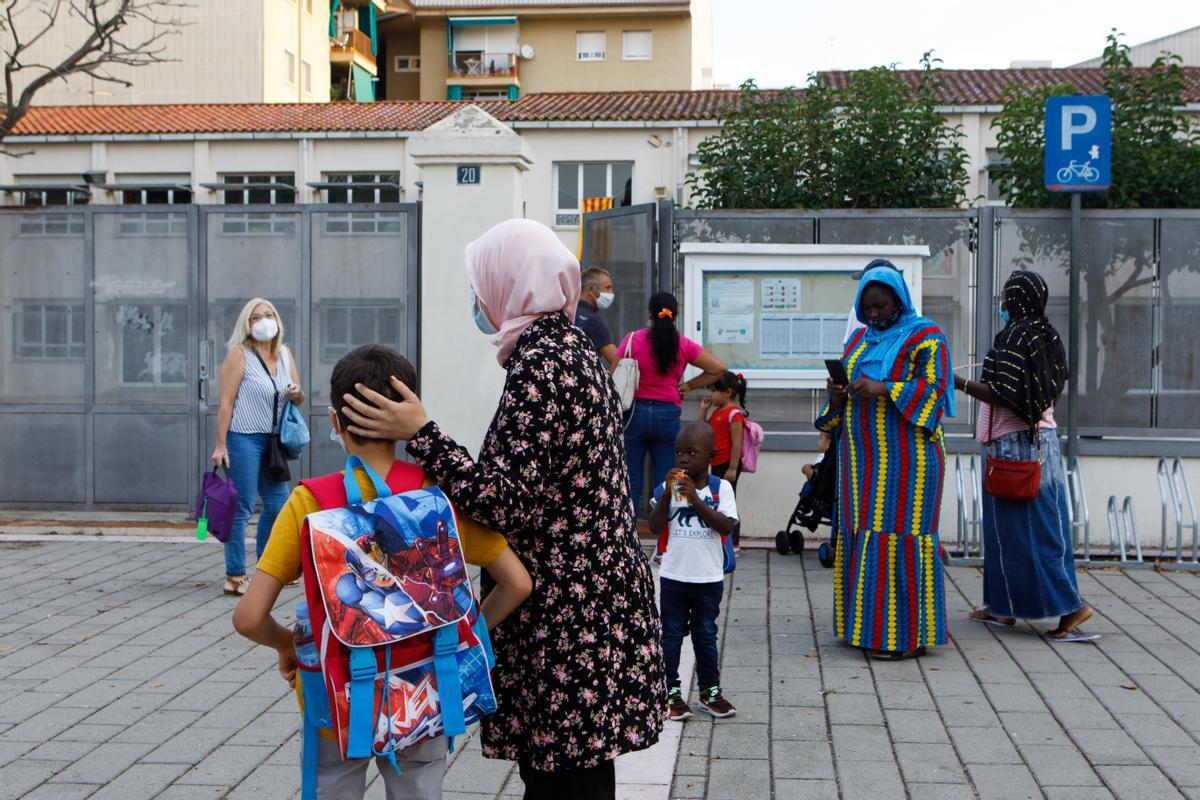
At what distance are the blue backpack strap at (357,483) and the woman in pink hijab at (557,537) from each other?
0.25ft

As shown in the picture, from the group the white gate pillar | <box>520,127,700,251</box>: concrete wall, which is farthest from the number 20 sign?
<box>520,127,700,251</box>: concrete wall

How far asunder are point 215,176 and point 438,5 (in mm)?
24332

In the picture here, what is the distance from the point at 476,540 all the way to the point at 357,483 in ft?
0.93

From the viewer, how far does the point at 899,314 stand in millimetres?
6574

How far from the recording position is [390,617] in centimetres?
288

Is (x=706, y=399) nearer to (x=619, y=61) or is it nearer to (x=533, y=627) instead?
(x=533, y=627)

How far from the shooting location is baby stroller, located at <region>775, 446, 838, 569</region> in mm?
9266

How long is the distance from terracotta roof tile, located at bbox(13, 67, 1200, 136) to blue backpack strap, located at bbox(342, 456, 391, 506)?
114 feet

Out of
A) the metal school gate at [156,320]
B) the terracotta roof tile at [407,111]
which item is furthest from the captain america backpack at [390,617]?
the terracotta roof tile at [407,111]

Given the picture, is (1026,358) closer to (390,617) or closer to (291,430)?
(291,430)

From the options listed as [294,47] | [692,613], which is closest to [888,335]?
[692,613]

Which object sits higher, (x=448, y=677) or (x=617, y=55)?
(x=617, y=55)

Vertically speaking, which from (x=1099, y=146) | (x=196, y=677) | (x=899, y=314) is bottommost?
(x=196, y=677)

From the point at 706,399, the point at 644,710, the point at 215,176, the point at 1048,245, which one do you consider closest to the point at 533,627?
the point at 644,710
